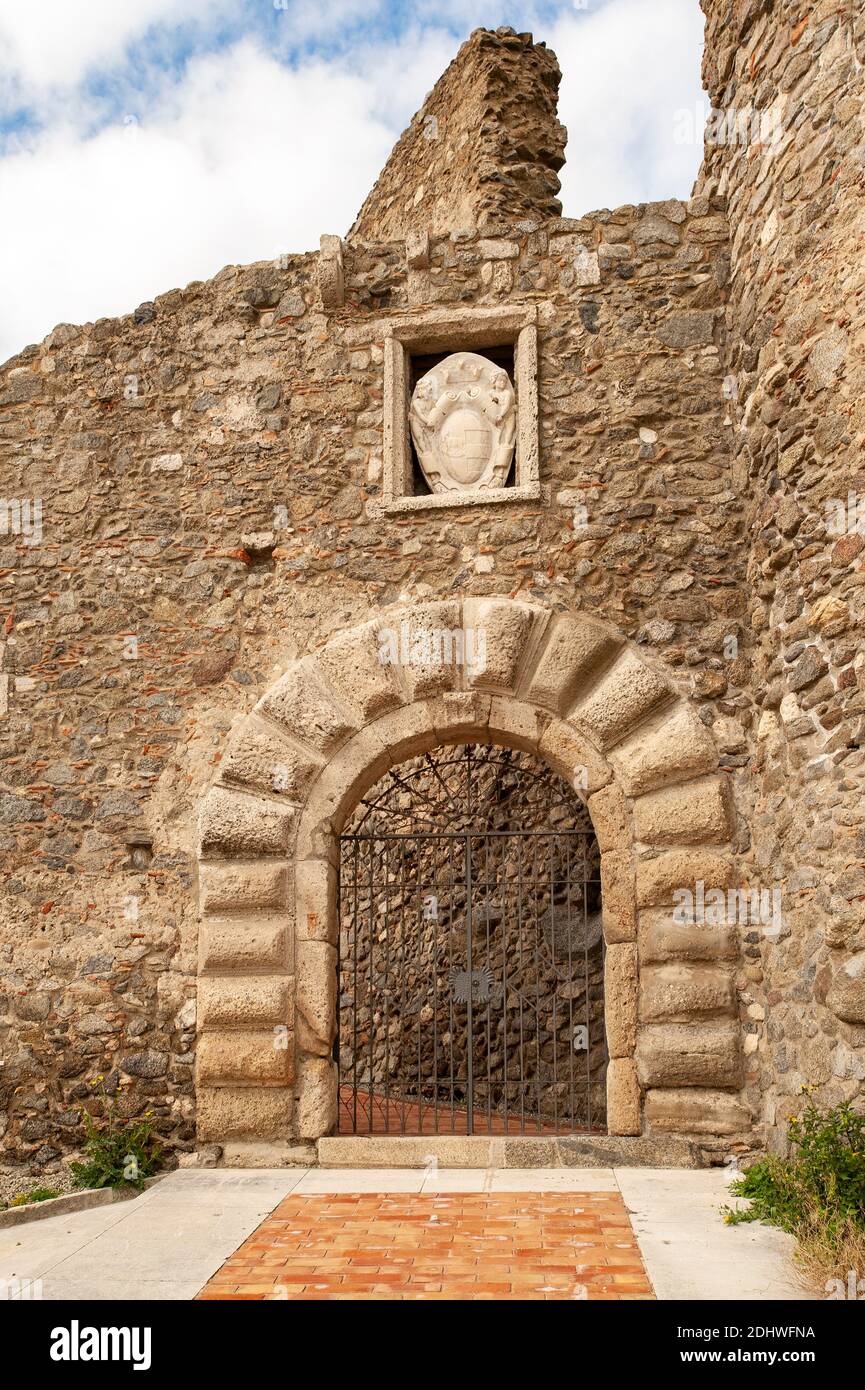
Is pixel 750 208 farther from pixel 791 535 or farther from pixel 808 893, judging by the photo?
pixel 808 893

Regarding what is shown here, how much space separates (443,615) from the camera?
6.09m

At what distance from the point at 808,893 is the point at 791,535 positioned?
153cm

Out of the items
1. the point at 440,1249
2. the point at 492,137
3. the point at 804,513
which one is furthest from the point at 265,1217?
the point at 492,137

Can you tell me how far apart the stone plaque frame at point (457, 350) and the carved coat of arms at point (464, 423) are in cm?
6

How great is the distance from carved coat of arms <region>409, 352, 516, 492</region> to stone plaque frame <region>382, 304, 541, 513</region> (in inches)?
2.5

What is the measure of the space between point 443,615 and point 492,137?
424 centimetres

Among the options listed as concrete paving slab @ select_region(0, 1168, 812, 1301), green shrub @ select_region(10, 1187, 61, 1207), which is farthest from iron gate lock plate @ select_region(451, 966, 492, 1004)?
green shrub @ select_region(10, 1187, 61, 1207)

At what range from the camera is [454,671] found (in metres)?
6.03

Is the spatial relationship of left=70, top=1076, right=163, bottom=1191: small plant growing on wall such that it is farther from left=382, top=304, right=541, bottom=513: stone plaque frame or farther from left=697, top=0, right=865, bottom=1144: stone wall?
left=382, top=304, right=541, bottom=513: stone plaque frame

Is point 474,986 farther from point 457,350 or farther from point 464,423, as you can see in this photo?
point 457,350

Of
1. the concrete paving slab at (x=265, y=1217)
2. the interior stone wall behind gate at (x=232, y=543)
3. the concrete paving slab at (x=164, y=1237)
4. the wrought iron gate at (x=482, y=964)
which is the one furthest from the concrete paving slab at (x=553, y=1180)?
the wrought iron gate at (x=482, y=964)

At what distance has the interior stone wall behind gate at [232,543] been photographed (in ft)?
19.9

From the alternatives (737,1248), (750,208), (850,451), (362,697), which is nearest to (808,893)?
(737,1248)

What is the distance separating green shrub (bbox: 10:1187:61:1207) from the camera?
18.2 ft
